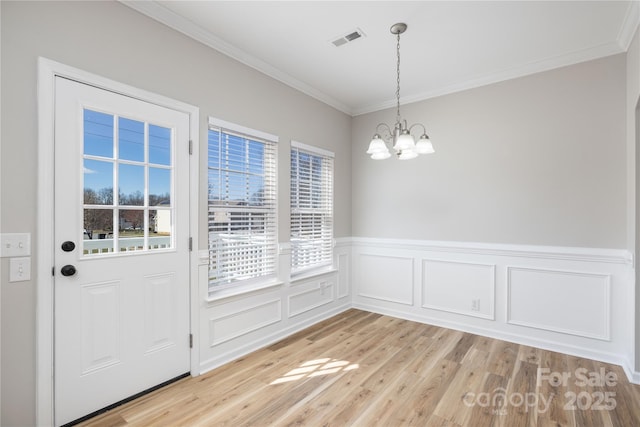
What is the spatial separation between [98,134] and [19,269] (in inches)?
37.3

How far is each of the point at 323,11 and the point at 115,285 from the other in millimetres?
2582

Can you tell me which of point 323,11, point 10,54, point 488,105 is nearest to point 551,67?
point 488,105

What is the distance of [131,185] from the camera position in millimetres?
2260

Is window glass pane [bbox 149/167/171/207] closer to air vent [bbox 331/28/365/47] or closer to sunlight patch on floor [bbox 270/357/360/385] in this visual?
sunlight patch on floor [bbox 270/357/360/385]

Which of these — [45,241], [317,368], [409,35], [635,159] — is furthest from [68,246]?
[635,159]

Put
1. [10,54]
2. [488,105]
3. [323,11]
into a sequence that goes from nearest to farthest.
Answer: [10,54] → [323,11] → [488,105]

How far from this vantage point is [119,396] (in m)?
2.20

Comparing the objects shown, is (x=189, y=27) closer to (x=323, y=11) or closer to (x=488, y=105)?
(x=323, y=11)

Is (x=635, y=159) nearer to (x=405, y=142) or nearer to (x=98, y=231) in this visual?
(x=405, y=142)

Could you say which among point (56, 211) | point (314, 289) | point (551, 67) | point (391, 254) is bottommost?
point (314, 289)

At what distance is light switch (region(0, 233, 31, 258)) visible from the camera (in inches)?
68.9

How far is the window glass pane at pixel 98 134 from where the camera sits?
2.05m

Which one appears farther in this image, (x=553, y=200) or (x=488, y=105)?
(x=488, y=105)

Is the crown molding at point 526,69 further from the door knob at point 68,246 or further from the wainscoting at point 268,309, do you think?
the door knob at point 68,246
